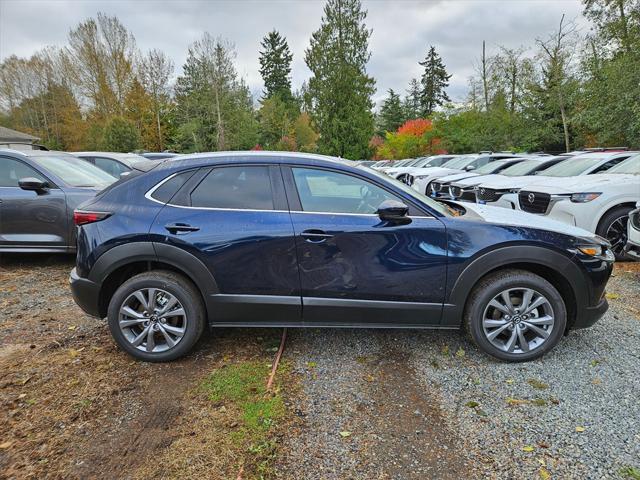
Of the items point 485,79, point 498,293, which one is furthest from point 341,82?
point 498,293

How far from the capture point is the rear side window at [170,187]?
306cm

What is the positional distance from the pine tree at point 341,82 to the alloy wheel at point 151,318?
2788 cm

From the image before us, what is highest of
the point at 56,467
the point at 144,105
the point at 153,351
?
the point at 144,105

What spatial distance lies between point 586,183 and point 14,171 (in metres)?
8.41

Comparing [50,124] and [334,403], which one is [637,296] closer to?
[334,403]

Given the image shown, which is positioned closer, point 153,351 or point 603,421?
point 603,421

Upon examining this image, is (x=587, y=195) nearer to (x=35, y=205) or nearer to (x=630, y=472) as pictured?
(x=630, y=472)

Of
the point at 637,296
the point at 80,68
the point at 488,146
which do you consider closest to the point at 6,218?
the point at 637,296

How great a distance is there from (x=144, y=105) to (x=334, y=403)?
1417 inches

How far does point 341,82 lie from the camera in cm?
2930

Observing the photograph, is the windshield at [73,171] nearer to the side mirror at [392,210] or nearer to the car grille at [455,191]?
the side mirror at [392,210]

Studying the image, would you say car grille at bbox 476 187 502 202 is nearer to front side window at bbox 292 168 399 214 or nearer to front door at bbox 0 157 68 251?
front side window at bbox 292 168 399 214

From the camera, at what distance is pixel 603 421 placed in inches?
95.3

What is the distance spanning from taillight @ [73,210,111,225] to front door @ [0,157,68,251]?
2684mm
